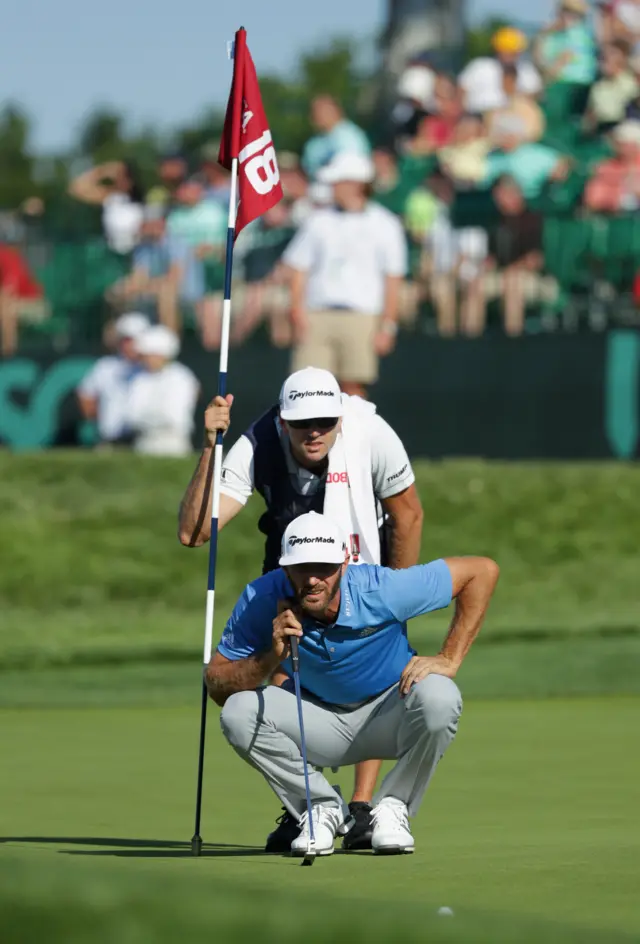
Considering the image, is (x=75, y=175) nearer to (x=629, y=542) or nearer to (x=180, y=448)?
(x=180, y=448)

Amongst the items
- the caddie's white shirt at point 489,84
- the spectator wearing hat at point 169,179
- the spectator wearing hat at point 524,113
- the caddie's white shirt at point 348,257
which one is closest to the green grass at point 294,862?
the caddie's white shirt at point 348,257

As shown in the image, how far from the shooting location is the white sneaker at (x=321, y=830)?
650 centimetres

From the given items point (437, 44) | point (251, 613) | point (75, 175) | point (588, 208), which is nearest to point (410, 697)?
point (251, 613)

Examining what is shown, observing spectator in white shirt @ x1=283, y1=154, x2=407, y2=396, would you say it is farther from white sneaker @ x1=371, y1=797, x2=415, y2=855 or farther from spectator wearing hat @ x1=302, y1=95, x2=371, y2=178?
white sneaker @ x1=371, y1=797, x2=415, y2=855

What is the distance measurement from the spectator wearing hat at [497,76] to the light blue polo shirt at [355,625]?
508 inches

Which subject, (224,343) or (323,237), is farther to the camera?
(323,237)

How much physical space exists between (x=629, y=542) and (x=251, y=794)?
7467mm

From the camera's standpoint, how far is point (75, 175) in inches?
835

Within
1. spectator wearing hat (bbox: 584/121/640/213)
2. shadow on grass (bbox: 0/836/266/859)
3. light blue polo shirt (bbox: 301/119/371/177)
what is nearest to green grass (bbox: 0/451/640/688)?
spectator wearing hat (bbox: 584/121/640/213)

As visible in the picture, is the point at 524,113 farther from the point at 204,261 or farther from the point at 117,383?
the point at 117,383

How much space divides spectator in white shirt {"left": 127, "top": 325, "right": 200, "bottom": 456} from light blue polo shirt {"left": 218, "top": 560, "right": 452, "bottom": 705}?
397 inches

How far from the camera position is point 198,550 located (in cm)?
1485

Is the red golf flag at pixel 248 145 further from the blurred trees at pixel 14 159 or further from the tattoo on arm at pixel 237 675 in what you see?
the blurred trees at pixel 14 159

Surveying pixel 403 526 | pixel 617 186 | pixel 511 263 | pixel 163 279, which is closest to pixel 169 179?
pixel 163 279
